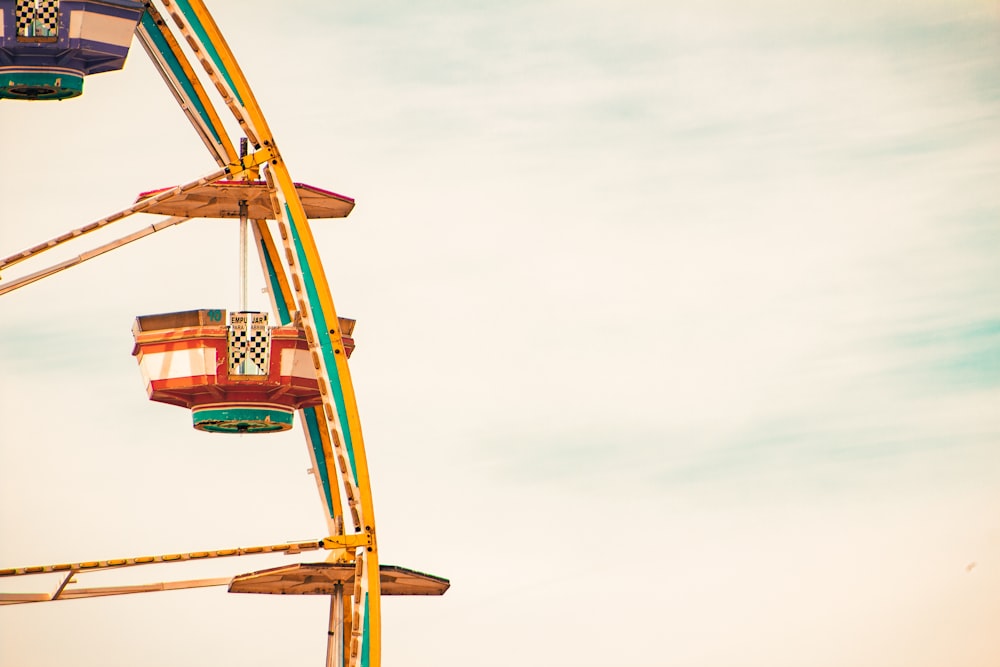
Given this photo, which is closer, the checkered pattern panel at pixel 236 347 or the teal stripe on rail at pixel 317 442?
the checkered pattern panel at pixel 236 347

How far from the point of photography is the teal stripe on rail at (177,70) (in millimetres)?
39094

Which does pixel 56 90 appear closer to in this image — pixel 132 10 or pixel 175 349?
pixel 132 10

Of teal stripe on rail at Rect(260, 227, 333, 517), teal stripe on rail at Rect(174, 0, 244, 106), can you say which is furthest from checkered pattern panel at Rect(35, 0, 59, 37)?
teal stripe on rail at Rect(260, 227, 333, 517)

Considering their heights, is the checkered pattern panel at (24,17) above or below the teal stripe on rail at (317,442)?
above

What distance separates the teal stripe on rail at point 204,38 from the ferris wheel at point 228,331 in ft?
0.08

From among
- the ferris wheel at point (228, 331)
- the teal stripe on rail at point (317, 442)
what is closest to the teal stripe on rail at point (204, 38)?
the ferris wheel at point (228, 331)

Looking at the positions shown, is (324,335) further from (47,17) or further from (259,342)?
(47,17)

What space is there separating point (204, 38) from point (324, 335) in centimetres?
563

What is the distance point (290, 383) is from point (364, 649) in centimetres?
521

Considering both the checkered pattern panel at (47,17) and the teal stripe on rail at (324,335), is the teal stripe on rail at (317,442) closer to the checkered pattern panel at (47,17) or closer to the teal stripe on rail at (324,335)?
the teal stripe on rail at (324,335)

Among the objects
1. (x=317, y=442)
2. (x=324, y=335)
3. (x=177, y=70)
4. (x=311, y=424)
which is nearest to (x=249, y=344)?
(x=324, y=335)

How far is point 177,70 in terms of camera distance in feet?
130

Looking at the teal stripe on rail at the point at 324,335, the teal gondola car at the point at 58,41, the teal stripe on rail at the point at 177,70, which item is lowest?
the teal stripe on rail at the point at 324,335

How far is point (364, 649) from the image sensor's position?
37156 mm
